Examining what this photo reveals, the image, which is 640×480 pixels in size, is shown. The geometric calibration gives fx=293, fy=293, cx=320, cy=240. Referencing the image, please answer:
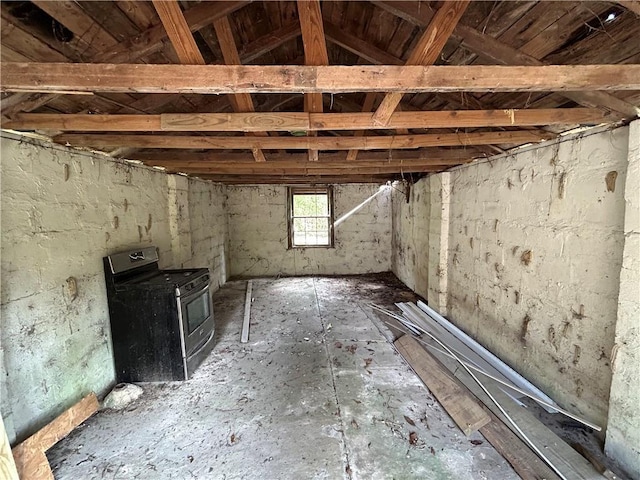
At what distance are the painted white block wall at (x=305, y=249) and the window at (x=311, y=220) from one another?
0.56ft

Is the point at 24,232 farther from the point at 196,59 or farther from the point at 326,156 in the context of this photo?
the point at 326,156

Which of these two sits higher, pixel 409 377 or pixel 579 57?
pixel 579 57

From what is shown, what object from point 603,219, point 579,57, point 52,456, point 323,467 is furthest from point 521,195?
point 52,456

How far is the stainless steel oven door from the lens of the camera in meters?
2.71

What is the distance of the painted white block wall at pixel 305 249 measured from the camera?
6906 millimetres

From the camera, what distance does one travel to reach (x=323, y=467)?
183 cm

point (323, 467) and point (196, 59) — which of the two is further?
point (323, 467)

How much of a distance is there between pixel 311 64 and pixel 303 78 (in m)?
0.15

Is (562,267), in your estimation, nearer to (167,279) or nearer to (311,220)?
(167,279)

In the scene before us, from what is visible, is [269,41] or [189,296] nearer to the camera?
[269,41]

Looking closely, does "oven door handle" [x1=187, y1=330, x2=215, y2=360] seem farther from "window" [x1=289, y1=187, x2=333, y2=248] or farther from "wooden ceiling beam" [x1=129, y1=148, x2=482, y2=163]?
"window" [x1=289, y1=187, x2=333, y2=248]

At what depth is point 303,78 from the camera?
130cm

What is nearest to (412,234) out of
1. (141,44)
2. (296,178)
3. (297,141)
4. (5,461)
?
(296,178)

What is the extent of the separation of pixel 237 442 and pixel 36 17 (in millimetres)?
2622
